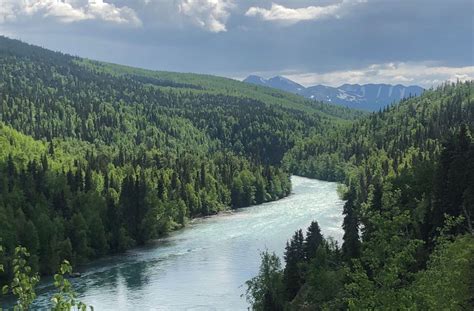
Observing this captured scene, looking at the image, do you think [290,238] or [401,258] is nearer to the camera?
[401,258]

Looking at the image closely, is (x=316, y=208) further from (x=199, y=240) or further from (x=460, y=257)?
(x=460, y=257)

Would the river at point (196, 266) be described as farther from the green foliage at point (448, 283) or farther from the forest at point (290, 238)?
the green foliage at point (448, 283)

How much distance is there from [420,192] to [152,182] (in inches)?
3606

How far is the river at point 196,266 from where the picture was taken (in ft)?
255

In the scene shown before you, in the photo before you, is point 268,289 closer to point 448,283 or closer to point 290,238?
point 290,238

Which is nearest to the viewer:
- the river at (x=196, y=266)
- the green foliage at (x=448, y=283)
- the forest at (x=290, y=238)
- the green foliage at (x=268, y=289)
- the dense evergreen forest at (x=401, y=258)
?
the green foliage at (x=448, y=283)

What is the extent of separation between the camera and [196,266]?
96312 millimetres

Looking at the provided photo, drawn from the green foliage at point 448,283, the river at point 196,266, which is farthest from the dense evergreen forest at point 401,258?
the river at point 196,266

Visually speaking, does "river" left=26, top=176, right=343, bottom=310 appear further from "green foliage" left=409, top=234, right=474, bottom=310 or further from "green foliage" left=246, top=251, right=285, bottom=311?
"green foliage" left=409, top=234, right=474, bottom=310

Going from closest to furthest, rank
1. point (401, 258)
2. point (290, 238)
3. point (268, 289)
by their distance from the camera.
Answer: point (401, 258) → point (268, 289) → point (290, 238)

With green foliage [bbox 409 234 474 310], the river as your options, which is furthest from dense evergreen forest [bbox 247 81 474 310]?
the river

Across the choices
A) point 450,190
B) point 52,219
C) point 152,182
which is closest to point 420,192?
point 450,190

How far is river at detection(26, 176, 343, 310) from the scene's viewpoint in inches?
3059

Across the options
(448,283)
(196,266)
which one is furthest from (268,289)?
(448,283)
